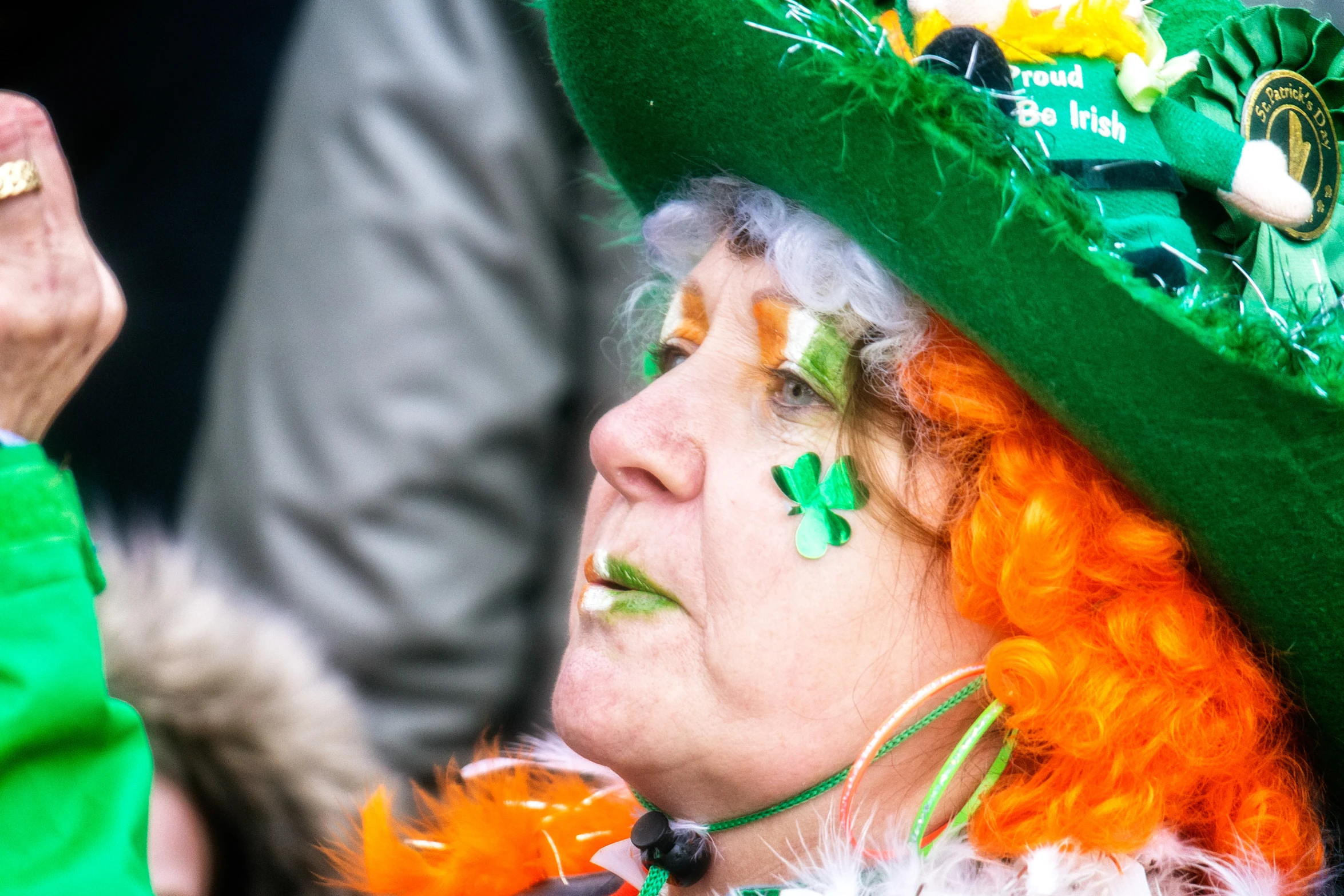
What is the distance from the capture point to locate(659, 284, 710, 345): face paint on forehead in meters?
1.51

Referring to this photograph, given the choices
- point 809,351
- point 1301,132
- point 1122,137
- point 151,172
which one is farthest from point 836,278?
point 151,172

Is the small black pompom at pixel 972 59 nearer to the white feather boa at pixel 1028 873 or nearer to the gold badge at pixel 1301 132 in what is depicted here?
the gold badge at pixel 1301 132

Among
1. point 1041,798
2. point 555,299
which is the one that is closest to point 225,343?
point 555,299

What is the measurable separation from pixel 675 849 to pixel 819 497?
1.46ft

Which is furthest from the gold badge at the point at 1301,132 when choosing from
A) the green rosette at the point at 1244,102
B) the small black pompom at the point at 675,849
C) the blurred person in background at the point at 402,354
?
the blurred person in background at the point at 402,354

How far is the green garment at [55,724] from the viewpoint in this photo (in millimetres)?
980

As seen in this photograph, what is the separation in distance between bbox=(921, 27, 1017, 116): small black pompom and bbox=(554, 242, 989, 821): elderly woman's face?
12.2 inches

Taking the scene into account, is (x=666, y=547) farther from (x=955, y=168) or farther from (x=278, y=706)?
(x=278, y=706)

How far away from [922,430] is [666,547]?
314 millimetres

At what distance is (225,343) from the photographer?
2.85 m

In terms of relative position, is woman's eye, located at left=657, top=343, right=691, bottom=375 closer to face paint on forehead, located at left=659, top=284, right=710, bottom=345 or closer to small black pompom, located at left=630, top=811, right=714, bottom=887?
face paint on forehead, located at left=659, top=284, right=710, bottom=345

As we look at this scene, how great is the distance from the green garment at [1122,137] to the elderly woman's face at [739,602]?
32 cm

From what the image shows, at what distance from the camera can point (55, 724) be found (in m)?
0.99

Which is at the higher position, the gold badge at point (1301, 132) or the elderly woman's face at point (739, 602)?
the gold badge at point (1301, 132)
